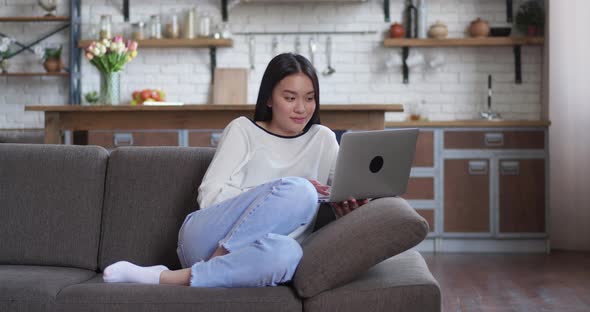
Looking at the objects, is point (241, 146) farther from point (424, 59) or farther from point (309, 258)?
point (424, 59)

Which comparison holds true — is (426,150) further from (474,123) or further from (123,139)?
(123,139)

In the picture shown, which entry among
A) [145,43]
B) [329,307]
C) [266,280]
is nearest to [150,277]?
[266,280]

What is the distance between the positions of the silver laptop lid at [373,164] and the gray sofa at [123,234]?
0.24ft

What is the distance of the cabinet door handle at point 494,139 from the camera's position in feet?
19.0

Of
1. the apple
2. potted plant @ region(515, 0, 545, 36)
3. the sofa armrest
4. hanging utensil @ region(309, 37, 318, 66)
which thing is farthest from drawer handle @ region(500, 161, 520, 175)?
the sofa armrest

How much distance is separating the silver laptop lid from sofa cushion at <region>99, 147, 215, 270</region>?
57 centimetres

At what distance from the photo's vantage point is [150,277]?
2.27 metres

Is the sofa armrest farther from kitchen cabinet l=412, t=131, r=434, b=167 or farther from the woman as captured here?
kitchen cabinet l=412, t=131, r=434, b=167

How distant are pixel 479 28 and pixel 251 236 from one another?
14.6ft

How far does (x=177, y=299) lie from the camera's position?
2.13m

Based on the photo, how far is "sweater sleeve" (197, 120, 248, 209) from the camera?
2490 mm

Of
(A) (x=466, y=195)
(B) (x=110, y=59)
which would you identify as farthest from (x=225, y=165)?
(A) (x=466, y=195)

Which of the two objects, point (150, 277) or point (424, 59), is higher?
point (424, 59)

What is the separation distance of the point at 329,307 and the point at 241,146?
684mm
